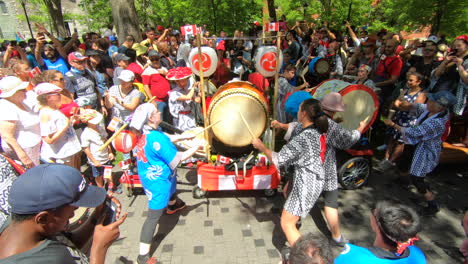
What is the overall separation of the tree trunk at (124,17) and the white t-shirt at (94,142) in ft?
17.9

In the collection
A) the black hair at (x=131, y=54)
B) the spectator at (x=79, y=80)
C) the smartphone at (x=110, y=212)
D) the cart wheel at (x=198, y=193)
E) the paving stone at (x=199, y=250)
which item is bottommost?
the paving stone at (x=199, y=250)

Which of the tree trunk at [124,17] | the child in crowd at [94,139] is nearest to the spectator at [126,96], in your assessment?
the child in crowd at [94,139]

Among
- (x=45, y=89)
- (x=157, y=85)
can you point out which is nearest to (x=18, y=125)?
(x=45, y=89)

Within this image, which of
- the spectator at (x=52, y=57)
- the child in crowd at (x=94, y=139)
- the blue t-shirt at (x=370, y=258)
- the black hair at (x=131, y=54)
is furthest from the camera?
the black hair at (x=131, y=54)

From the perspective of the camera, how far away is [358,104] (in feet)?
13.2

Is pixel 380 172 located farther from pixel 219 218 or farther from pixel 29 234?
pixel 29 234

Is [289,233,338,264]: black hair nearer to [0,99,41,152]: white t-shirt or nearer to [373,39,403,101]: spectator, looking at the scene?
[0,99,41,152]: white t-shirt

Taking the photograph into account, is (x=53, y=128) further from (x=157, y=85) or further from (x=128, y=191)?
(x=157, y=85)

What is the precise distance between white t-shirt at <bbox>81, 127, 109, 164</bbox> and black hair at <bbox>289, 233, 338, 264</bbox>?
3.27 metres

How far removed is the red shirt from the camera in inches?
213

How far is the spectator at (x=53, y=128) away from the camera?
126 inches

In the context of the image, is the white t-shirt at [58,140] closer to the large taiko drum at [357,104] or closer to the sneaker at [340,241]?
the sneaker at [340,241]

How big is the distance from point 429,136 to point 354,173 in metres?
1.13

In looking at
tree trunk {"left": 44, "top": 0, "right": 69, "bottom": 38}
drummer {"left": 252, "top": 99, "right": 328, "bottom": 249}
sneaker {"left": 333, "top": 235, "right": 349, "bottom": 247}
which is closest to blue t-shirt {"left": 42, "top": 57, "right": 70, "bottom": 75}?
drummer {"left": 252, "top": 99, "right": 328, "bottom": 249}
